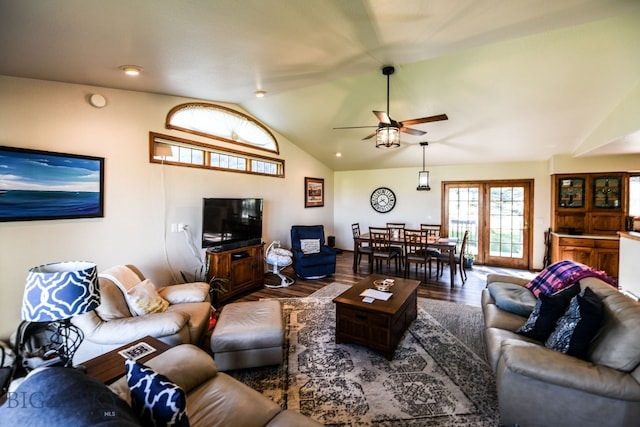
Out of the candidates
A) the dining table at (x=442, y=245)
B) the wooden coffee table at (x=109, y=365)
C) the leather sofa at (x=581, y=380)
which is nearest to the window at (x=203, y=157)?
the dining table at (x=442, y=245)

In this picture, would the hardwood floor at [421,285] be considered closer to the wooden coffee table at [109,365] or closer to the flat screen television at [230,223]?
the flat screen television at [230,223]

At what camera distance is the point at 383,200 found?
764 centimetres

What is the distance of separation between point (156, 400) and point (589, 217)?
735cm

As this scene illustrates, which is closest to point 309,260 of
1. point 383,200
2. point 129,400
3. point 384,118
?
point 384,118

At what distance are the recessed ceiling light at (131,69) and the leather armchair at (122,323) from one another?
6.31ft

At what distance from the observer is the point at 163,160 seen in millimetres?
3875

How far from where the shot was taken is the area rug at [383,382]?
6.50ft

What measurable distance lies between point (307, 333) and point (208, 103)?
3721 millimetres

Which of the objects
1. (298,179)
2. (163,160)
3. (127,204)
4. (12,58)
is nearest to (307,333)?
(127,204)

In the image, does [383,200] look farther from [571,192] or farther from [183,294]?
[183,294]

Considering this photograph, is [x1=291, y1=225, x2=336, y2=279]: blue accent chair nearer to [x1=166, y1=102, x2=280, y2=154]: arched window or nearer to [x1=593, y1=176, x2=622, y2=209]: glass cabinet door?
[x1=166, y1=102, x2=280, y2=154]: arched window

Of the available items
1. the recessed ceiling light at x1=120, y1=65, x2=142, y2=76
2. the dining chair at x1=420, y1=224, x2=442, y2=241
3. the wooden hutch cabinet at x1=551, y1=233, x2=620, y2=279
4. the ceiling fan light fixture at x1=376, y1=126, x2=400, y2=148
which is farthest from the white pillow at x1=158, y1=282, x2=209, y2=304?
the wooden hutch cabinet at x1=551, y1=233, x2=620, y2=279

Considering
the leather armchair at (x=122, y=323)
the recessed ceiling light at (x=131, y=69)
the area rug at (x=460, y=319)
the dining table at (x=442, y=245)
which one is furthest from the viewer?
the dining table at (x=442, y=245)

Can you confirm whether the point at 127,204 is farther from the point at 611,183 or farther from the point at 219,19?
the point at 611,183
